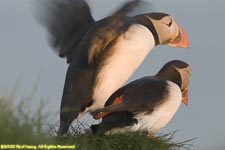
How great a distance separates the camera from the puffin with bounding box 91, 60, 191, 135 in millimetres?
7336

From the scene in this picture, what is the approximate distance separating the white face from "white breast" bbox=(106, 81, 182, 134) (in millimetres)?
1158

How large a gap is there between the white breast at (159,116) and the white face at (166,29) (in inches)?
45.6

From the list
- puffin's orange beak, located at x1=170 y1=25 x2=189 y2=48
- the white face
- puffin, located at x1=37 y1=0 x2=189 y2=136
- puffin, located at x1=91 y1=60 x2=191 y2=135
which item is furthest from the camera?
puffin's orange beak, located at x1=170 y1=25 x2=189 y2=48

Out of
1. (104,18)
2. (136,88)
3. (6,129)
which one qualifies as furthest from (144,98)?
(6,129)

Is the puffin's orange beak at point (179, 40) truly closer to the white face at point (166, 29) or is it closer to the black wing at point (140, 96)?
the white face at point (166, 29)

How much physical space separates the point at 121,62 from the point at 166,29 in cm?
108

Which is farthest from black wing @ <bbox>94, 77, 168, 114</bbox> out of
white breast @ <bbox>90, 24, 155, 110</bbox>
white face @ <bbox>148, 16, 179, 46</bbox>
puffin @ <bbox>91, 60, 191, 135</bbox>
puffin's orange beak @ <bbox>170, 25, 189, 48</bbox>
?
puffin's orange beak @ <bbox>170, 25, 189, 48</bbox>

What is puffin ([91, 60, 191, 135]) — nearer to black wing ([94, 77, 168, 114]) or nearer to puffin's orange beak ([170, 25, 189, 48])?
black wing ([94, 77, 168, 114])

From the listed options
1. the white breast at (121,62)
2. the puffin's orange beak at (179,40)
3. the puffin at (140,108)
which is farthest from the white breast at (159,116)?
the puffin's orange beak at (179,40)

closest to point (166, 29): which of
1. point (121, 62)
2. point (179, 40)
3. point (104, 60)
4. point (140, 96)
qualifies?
point (179, 40)

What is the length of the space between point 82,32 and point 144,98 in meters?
1.75

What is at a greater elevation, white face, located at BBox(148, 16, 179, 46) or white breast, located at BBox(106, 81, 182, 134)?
white face, located at BBox(148, 16, 179, 46)

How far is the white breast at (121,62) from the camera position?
26.0 feet

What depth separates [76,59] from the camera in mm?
8117
